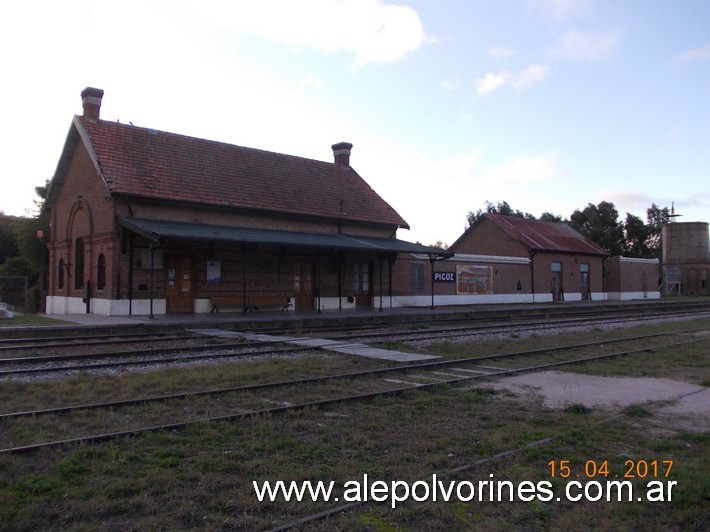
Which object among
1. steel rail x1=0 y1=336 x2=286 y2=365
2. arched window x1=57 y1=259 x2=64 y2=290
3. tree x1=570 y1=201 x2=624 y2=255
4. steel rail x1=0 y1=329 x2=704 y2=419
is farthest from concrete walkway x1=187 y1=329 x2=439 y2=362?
tree x1=570 y1=201 x2=624 y2=255

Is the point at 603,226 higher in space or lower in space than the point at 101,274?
higher

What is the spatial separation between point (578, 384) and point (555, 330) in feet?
34.8

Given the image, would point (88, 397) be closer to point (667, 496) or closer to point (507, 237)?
point (667, 496)

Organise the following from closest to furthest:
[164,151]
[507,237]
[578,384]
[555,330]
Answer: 1. [578,384]
2. [555,330]
3. [164,151]
4. [507,237]

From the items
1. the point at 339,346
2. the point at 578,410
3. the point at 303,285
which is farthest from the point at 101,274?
the point at 578,410

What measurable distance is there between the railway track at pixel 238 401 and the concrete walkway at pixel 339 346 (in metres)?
1.03

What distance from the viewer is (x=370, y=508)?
4.27 metres

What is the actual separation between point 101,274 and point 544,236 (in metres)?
30.8

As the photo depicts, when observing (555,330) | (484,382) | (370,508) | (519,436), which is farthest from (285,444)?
(555,330)

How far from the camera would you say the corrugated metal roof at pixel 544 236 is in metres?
39.4

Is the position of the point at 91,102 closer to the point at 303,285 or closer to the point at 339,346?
the point at 303,285

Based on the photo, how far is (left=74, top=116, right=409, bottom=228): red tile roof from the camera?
22.5m

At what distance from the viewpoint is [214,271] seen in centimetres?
2319

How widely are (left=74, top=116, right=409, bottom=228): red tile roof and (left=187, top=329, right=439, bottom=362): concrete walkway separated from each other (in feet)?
25.1
